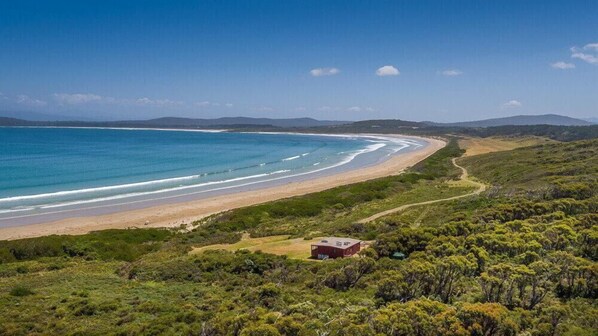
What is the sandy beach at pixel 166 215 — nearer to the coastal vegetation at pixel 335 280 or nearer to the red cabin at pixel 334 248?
the coastal vegetation at pixel 335 280

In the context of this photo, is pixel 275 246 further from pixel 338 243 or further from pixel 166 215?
pixel 166 215

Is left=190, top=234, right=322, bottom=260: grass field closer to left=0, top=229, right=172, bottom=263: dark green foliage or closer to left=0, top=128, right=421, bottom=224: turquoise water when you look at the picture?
left=0, top=229, right=172, bottom=263: dark green foliage

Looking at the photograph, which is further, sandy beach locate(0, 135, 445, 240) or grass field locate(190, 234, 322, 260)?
sandy beach locate(0, 135, 445, 240)

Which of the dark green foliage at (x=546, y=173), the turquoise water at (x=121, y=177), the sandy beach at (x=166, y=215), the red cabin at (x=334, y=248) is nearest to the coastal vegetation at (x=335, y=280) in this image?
the dark green foliage at (x=546, y=173)

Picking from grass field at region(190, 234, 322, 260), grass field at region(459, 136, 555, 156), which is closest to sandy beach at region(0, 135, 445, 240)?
grass field at region(190, 234, 322, 260)

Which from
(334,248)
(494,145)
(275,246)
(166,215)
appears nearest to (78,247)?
(275,246)
